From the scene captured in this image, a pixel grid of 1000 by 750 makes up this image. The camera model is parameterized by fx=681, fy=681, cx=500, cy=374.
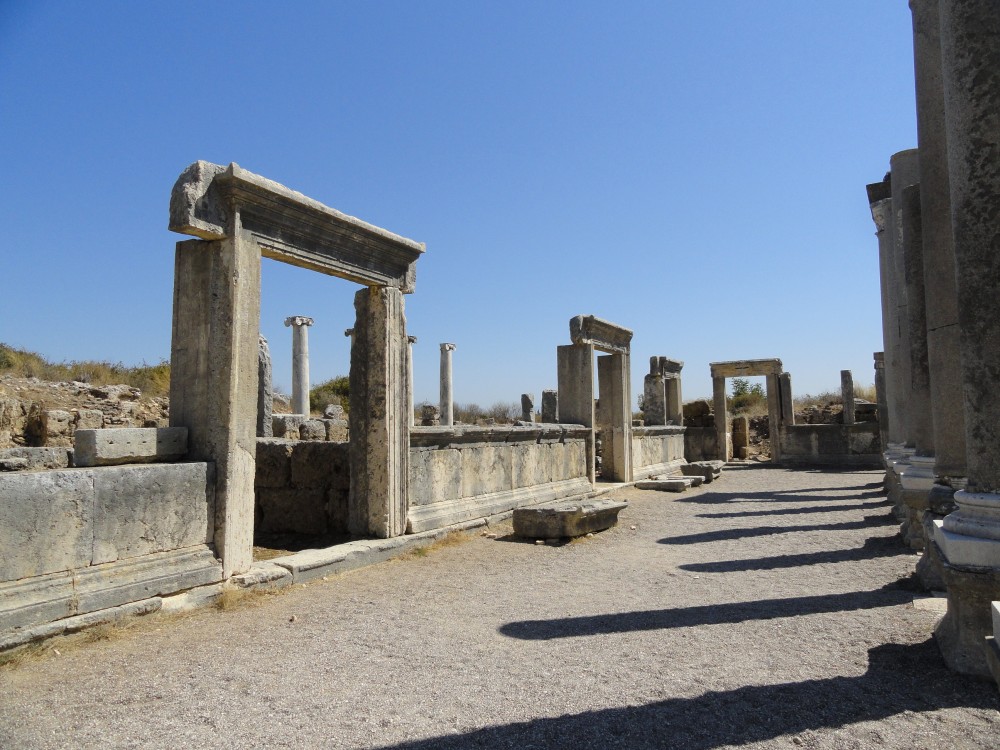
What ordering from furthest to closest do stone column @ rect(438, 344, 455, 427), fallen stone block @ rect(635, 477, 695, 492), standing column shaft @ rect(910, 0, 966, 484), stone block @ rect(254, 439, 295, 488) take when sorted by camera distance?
stone column @ rect(438, 344, 455, 427)
fallen stone block @ rect(635, 477, 695, 492)
stone block @ rect(254, 439, 295, 488)
standing column shaft @ rect(910, 0, 966, 484)

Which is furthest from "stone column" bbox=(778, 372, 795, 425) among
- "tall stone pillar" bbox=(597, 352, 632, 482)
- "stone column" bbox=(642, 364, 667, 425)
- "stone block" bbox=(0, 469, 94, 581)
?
"stone block" bbox=(0, 469, 94, 581)

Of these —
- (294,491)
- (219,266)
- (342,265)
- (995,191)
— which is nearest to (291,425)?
(294,491)

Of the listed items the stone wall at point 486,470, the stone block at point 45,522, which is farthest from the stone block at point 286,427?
the stone block at point 45,522

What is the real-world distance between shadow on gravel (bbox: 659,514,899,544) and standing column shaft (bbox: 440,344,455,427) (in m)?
14.1

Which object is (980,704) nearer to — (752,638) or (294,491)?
(752,638)

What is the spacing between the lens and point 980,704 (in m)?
2.98

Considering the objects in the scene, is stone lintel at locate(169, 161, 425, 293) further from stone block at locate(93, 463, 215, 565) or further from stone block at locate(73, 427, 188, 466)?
stone block at locate(93, 463, 215, 565)

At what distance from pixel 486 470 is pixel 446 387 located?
545 inches

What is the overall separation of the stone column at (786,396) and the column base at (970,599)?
18.8 meters

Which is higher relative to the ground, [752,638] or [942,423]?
[942,423]

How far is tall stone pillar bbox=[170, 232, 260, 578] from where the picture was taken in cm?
531

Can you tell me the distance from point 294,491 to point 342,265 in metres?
2.82

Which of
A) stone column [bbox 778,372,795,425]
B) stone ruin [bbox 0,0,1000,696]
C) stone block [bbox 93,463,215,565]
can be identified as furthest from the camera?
stone column [bbox 778,372,795,425]

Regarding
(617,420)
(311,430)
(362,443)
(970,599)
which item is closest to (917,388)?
(970,599)
